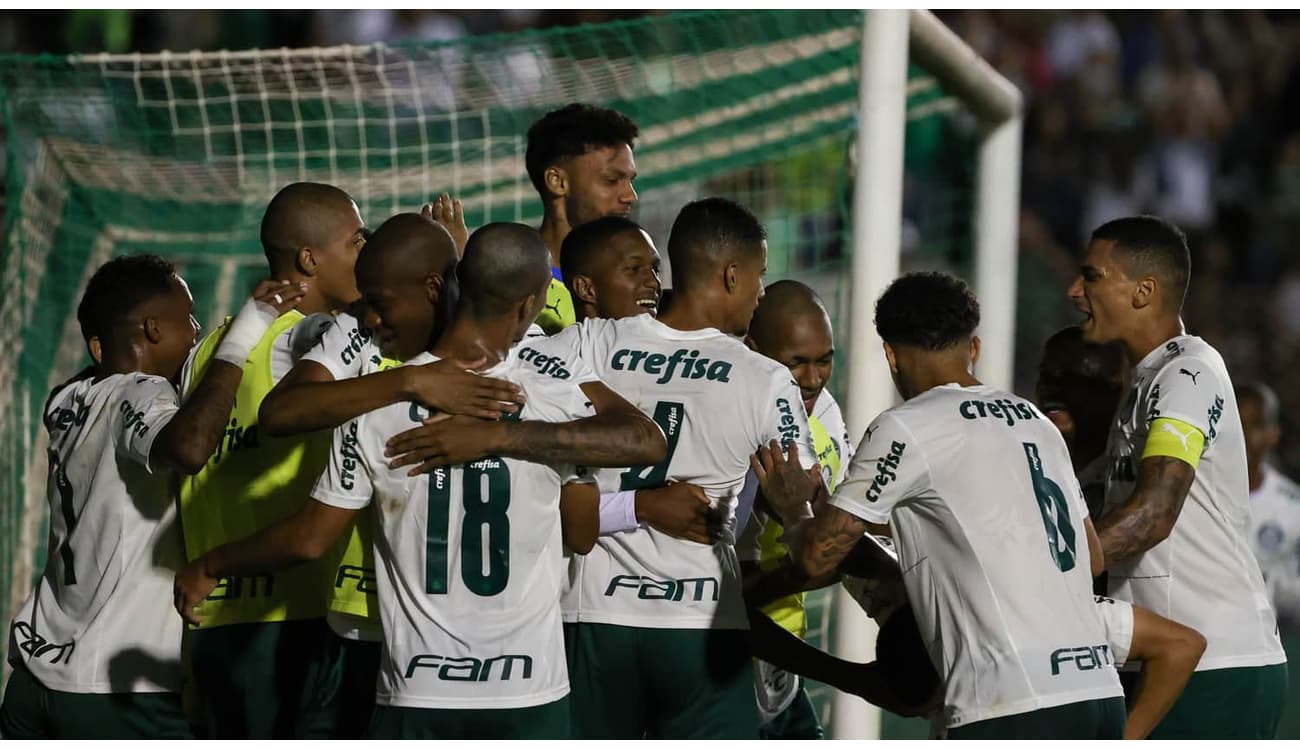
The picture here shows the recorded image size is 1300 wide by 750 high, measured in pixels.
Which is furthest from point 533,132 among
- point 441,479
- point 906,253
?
point 906,253

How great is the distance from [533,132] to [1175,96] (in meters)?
10.3

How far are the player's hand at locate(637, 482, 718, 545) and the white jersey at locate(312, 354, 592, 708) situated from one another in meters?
0.54

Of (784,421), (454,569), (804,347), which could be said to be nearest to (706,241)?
(784,421)

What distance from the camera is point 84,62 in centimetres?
701

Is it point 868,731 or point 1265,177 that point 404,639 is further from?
point 1265,177

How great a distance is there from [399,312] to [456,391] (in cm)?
35

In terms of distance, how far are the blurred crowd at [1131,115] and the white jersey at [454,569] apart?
9.17 metres

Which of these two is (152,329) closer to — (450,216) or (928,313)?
(450,216)

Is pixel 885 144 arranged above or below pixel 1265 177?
below

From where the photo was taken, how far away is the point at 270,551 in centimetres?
370

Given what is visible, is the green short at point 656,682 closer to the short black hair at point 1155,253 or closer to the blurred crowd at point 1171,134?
the short black hair at point 1155,253

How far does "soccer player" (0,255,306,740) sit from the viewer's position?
4.34m

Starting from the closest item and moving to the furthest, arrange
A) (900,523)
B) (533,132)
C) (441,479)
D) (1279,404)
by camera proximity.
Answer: (441,479)
(900,523)
(533,132)
(1279,404)
